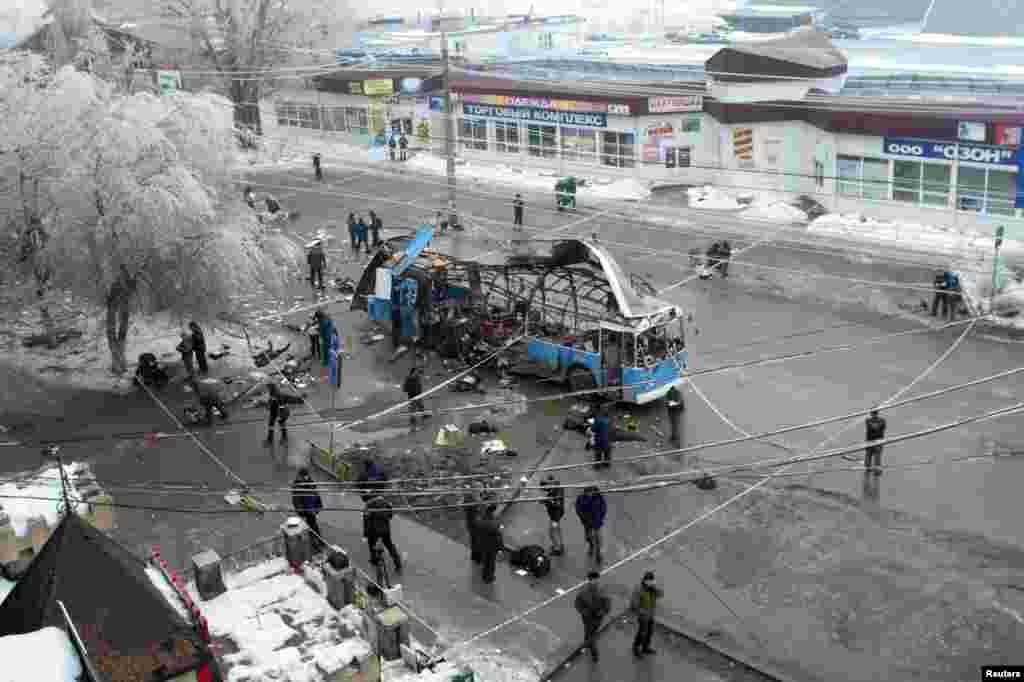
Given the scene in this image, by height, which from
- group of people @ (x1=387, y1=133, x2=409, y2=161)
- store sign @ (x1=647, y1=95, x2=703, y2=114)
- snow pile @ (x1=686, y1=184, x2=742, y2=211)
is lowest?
snow pile @ (x1=686, y1=184, x2=742, y2=211)

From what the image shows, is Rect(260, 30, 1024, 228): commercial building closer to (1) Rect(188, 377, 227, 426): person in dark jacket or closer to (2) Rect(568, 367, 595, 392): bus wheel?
(2) Rect(568, 367, 595, 392): bus wheel

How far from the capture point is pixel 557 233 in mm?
34594

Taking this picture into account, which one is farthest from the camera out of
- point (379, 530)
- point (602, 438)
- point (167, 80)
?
point (167, 80)

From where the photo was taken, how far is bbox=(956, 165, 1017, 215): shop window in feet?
101

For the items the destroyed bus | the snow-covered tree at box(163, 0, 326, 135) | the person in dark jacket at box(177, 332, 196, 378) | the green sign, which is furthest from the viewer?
the snow-covered tree at box(163, 0, 326, 135)

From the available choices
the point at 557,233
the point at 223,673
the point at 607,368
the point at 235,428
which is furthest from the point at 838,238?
the point at 223,673

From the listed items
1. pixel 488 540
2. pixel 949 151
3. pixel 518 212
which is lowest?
pixel 488 540

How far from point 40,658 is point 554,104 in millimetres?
35932

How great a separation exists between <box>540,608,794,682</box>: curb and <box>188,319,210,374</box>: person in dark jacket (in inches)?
508

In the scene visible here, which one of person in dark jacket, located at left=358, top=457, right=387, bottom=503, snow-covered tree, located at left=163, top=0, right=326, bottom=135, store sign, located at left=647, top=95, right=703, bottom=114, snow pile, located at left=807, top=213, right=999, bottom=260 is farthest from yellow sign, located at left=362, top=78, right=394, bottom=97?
person in dark jacket, located at left=358, top=457, right=387, bottom=503

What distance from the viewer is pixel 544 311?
22.7m

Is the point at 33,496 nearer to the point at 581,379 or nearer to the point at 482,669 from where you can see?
the point at 482,669

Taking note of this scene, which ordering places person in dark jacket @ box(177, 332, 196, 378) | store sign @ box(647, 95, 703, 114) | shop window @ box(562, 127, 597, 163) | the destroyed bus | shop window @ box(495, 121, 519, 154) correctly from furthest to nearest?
shop window @ box(495, 121, 519, 154), shop window @ box(562, 127, 597, 163), store sign @ box(647, 95, 703, 114), person in dark jacket @ box(177, 332, 196, 378), the destroyed bus

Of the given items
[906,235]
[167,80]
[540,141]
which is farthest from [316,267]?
[167,80]
